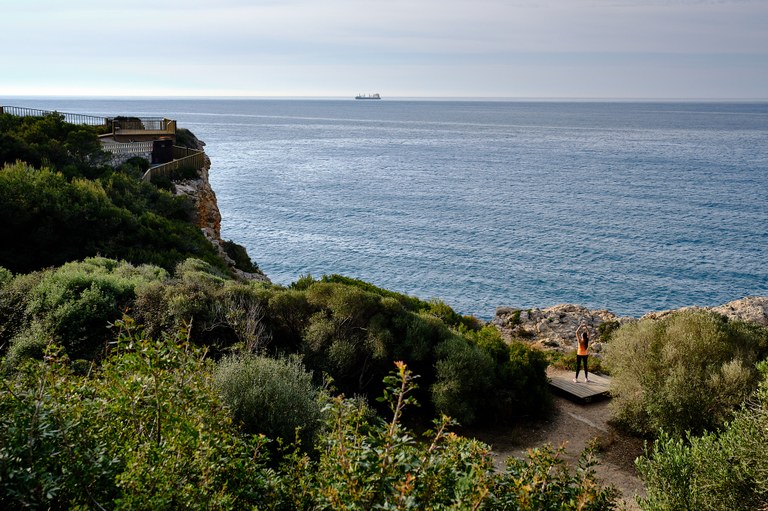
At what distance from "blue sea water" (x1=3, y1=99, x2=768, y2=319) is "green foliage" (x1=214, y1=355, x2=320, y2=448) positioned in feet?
87.7

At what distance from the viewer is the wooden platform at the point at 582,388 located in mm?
17188

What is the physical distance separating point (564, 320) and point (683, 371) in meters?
16.0

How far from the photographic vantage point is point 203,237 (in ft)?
89.0

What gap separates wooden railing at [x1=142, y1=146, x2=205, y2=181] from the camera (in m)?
32.8

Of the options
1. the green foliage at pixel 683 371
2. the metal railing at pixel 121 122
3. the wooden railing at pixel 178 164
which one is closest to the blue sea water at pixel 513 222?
the wooden railing at pixel 178 164

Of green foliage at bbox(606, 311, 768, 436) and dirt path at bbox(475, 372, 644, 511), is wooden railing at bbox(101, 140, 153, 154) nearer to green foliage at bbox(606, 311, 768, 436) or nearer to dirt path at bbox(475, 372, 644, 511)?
dirt path at bbox(475, 372, 644, 511)

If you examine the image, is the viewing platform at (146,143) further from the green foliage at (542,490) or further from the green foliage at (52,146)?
the green foliage at (542,490)

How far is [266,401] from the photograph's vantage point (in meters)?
9.60

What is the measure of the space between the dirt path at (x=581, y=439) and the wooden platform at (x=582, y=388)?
1.12 ft

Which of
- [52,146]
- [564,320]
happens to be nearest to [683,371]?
[564,320]

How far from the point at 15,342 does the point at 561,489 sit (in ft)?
34.6

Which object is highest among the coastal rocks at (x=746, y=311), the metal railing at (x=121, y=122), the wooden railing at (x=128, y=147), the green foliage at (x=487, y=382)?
the metal railing at (x=121, y=122)

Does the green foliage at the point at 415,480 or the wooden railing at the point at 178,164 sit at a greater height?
the wooden railing at the point at 178,164

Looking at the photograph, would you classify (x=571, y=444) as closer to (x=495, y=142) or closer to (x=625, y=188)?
(x=625, y=188)
